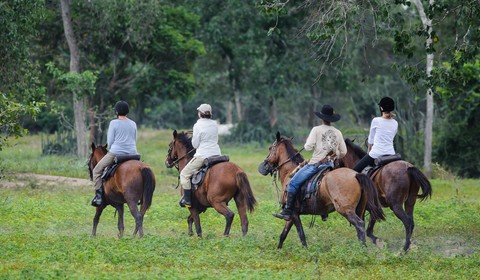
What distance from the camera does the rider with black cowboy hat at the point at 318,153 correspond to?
14.9 m

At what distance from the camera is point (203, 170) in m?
16.6

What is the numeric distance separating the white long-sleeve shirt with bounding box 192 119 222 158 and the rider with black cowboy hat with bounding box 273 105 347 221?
2150 millimetres

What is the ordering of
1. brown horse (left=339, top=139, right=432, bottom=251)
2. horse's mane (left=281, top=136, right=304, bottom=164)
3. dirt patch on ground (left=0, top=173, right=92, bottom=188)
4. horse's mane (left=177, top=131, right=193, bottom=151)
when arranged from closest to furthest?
brown horse (left=339, top=139, right=432, bottom=251)
horse's mane (left=281, top=136, right=304, bottom=164)
horse's mane (left=177, top=131, right=193, bottom=151)
dirt patch on ground (left=0, top=173, right=92, bottom=188)

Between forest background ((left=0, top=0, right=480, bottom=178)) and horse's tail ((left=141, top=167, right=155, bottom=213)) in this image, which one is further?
forest background ((left=0, top=0, right=480, bottom=178))

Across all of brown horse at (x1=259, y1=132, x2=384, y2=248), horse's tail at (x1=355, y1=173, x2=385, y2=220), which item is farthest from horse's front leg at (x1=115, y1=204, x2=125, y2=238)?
horse's tail at (x1=355, y1=173, x2=385, y2=220)

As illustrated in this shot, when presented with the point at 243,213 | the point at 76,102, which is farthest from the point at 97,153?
the point at 76,102

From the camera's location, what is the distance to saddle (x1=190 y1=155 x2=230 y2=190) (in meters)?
16.5

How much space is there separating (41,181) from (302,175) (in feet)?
44.9

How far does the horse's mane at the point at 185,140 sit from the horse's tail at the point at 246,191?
1542 mm

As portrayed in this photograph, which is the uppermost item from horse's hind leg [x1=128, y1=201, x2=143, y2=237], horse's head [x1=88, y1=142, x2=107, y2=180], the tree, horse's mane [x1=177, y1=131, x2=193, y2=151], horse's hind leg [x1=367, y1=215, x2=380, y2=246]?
the tree

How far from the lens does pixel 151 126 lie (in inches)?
2653

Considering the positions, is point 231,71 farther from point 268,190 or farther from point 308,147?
point 308,147

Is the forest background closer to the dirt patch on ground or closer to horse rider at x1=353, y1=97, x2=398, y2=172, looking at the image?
horse rider at x1=353, y1=97, x2=398, y2=172

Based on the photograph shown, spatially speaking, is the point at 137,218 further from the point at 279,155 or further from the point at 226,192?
the point at 279,155
